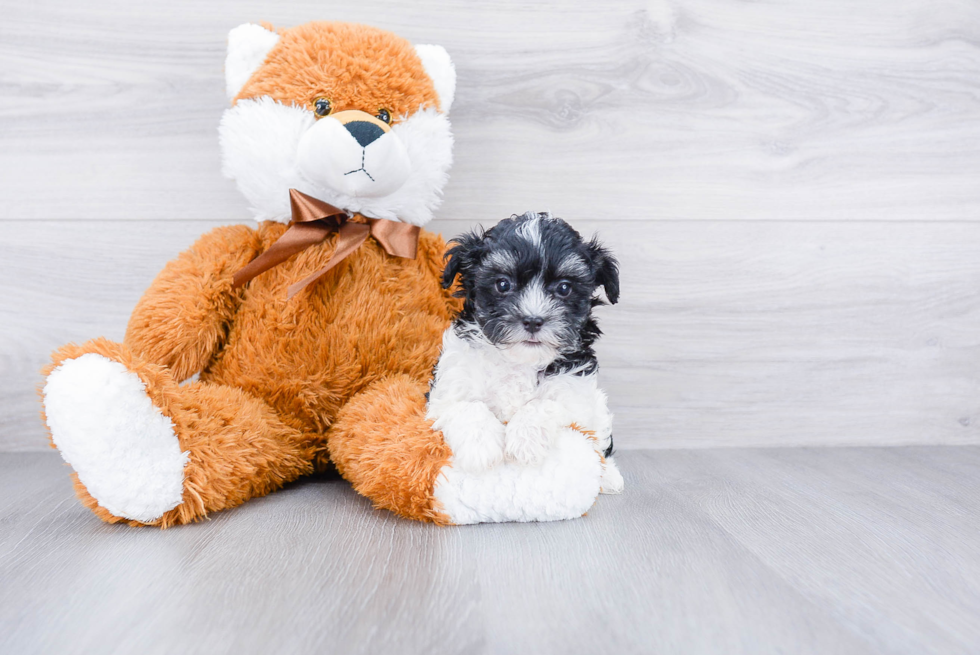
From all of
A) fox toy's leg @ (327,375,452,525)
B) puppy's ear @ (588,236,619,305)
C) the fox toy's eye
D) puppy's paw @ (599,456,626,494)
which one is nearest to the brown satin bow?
the fox toy's eye

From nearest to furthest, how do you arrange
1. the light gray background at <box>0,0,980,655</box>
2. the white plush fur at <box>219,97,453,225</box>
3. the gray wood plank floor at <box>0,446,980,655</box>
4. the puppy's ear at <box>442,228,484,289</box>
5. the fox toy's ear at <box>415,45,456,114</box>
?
the gray wood plank floor at <box>0,446,980,655</box> → the puppy's ear at <box>442,228,484,289</box> → the white plush fur at <box>219,97,453,225</box> → the fox toy's ear at <box>415,45,456,114</box> → the light gray background at <box>0,0,980,655</box>

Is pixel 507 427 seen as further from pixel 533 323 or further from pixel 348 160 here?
pixel 348 160

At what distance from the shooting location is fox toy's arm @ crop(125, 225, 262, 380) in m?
1.24

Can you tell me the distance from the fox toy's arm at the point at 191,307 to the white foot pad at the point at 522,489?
568 mm

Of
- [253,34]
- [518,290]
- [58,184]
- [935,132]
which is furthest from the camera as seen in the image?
[935,132]

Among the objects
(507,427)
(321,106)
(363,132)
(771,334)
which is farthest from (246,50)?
(771,334)

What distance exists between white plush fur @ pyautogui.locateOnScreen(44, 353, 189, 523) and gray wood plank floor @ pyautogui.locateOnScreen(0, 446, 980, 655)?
70mm

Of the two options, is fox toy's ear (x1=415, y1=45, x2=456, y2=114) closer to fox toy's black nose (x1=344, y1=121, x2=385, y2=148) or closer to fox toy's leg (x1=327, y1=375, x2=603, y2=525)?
fox toy's black nose (x1=344, y1=121, x2=385, y2=148)

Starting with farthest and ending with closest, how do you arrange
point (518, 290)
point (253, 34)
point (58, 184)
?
point (58, 184)
point (253, 34)
point (518, 290)

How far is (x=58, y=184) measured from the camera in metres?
1.57

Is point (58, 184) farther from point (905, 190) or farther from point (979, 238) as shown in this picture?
point (979, 238)

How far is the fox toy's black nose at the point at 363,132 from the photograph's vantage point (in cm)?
120

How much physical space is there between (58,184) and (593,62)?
133 cm

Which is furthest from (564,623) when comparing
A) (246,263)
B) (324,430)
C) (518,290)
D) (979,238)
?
(979,238)
